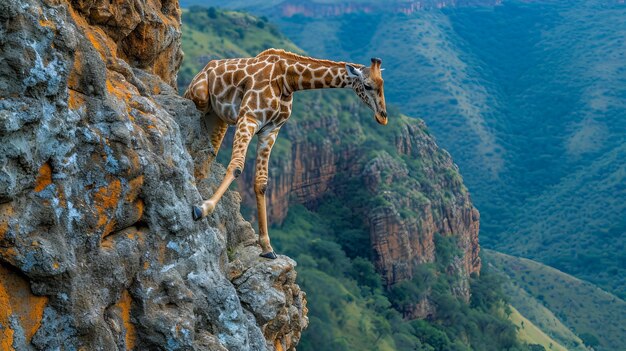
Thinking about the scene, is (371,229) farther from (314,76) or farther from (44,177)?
(44,177)

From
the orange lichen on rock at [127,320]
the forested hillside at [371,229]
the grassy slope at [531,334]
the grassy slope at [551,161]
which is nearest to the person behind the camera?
the orange lichen on rock at [127,320]

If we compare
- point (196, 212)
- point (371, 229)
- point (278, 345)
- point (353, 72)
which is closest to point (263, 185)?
point (353, 72)

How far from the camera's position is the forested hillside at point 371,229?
90.5 meters

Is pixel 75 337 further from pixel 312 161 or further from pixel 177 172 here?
pixel 312 161

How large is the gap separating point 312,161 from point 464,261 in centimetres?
2520

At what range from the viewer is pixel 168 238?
1067cm

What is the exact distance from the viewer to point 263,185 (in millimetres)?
14016

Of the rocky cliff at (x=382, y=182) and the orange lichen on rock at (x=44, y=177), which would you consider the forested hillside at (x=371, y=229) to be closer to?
the rocky cliff at (x=382, y=182)

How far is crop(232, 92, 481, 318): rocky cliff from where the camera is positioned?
10569 centimetres

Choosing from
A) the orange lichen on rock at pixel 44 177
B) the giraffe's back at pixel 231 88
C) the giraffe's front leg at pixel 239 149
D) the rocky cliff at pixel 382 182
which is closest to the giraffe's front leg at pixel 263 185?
the giraffe's front leg at pixel 239 149

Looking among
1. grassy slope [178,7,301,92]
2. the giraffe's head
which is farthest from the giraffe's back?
grassy slope [178,7,301,92]

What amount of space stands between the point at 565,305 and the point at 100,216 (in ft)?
378

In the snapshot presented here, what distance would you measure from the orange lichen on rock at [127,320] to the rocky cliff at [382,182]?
297ft

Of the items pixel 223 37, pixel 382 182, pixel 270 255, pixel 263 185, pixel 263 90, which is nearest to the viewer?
pixel 270 255
